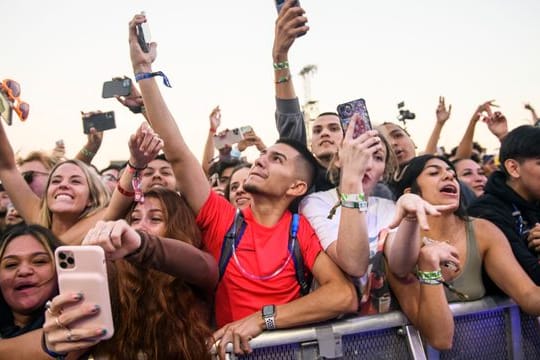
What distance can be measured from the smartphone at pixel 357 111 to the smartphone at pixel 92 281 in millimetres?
1302

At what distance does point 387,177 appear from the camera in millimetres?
3797

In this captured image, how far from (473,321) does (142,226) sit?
5.57ft

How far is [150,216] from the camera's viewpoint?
2416 millimetres

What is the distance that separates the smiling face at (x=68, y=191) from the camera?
3525mm

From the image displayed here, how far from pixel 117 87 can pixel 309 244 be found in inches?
64.1

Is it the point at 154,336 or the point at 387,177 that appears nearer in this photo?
the point at 154,336

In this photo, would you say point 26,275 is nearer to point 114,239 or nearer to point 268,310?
point 114,239

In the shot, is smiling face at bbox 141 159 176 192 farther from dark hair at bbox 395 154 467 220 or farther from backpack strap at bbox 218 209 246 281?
dark hair at bbox 395 154 467 220

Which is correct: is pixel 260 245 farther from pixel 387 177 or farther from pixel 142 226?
pixel 387 177

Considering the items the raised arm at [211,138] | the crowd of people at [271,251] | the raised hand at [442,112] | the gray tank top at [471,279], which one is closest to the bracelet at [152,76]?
the crowd of people at [271,251]

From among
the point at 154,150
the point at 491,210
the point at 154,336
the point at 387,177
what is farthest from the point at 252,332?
the point at 387,177

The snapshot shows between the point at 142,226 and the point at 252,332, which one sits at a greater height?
the point at 142,226

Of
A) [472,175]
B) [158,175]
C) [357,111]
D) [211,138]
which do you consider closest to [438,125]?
[472,175]

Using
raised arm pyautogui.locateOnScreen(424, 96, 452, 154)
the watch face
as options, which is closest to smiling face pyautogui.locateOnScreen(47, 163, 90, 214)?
the watch face
